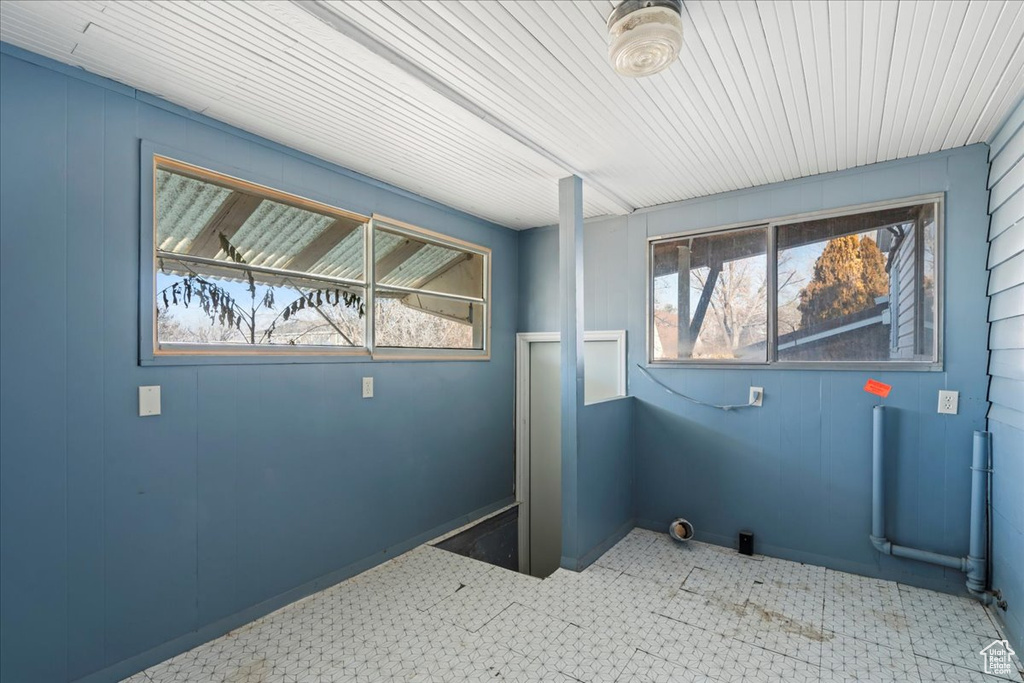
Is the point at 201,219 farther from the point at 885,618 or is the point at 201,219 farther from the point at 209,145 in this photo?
the point at 885,618

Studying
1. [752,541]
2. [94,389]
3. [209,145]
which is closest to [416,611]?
[94,389]

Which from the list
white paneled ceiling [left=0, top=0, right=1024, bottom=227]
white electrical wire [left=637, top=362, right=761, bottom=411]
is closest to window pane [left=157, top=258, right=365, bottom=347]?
white paneled ceiling [left=0, top=0, right=1024, bottom=227]

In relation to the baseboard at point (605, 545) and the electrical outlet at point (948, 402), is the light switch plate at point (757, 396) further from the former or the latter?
the baseboard at point (605, 545)

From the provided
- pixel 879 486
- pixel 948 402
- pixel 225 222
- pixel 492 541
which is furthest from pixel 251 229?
pixel 948 402

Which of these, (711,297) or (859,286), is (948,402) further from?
(711,297)

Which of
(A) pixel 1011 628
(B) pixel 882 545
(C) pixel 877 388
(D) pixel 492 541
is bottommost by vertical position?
(D) pixel 492 541

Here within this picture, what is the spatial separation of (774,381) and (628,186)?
1687 mm

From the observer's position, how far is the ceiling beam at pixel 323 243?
284 centimetres

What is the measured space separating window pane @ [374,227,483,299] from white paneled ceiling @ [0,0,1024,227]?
1.91 ft

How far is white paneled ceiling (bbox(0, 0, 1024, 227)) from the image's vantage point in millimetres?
1686

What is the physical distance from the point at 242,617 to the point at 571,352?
231 cm

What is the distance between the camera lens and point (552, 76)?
2.07 m

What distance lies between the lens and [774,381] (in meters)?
3.31

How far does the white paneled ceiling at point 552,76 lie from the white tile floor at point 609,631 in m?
2.53
